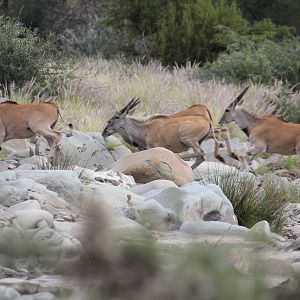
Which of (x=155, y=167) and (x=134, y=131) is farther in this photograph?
(x=134, y=131)

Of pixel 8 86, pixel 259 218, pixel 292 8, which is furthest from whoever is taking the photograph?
pixel 292 8

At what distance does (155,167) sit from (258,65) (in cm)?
1282

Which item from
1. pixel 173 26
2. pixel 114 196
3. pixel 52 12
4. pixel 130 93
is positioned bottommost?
pixel 52 12

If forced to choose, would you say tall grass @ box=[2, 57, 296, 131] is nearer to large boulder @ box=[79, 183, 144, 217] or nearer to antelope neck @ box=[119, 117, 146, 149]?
antelope neck @ box=[119, 117, 146, 149]

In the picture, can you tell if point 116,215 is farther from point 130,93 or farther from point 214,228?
point 130,93

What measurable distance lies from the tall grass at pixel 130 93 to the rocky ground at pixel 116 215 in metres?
3.53

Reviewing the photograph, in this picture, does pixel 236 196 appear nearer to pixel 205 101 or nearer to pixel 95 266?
pixel 95 266

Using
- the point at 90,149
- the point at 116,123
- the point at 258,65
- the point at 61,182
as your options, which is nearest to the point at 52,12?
the point at 258,65

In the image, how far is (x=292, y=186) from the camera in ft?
38.4

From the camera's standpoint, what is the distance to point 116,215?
22.9ft

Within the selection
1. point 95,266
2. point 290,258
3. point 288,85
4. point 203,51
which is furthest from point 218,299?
point 203,51

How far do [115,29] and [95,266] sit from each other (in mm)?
26755

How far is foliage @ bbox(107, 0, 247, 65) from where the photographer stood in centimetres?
2694

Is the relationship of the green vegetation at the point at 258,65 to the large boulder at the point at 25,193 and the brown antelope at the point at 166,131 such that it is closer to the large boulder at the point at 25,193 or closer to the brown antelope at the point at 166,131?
the brown antelope at the point at 166,131
